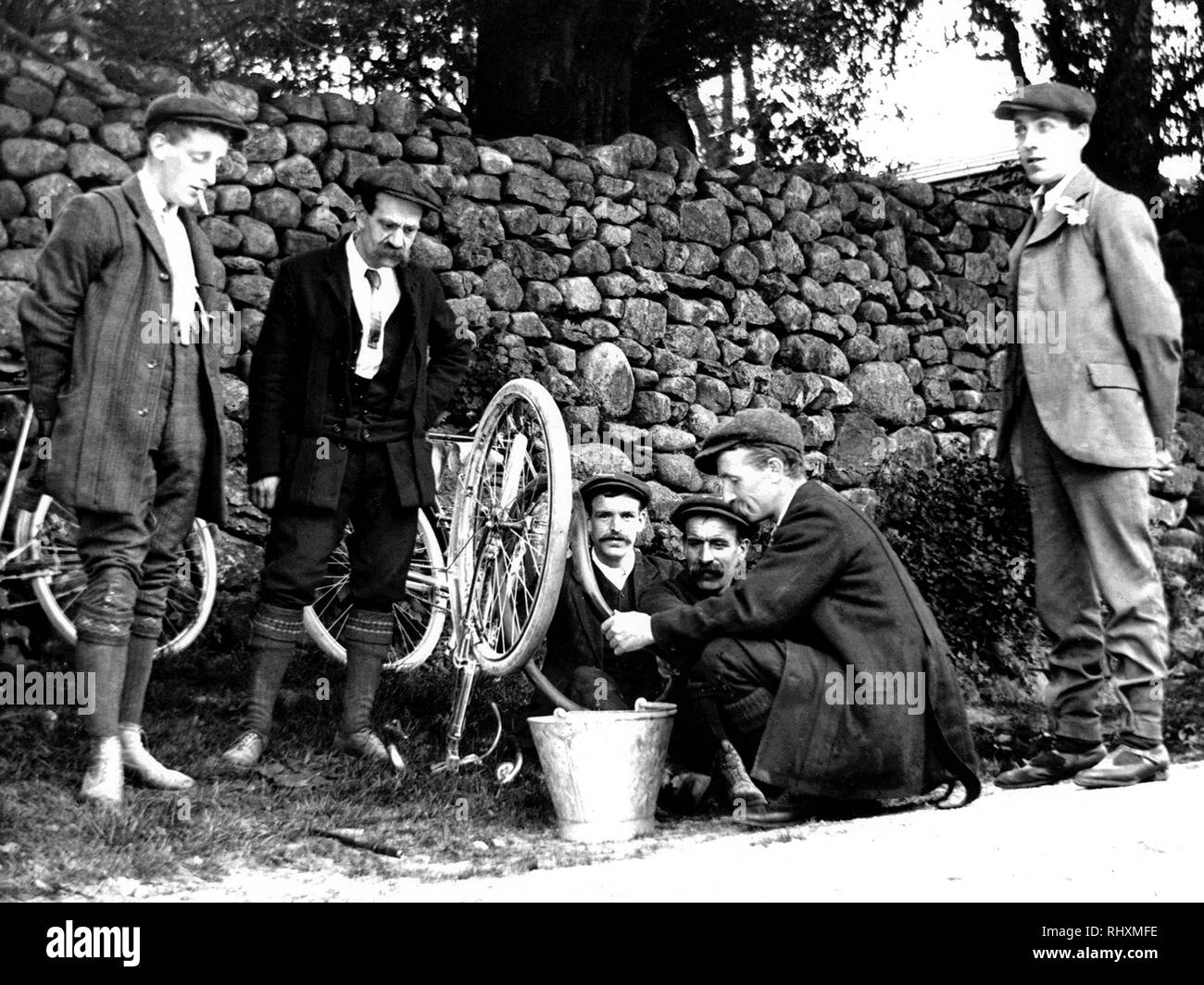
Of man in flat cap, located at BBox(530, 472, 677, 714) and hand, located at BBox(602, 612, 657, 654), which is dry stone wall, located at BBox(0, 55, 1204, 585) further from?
hand, located at BBox(602, 612, 657, 654)

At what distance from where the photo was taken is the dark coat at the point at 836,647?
13.5 feet

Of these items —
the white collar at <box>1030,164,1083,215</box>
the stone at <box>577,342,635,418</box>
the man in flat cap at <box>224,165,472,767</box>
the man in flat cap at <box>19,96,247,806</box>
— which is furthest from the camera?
the stone at <box>577,342,635,418</box>

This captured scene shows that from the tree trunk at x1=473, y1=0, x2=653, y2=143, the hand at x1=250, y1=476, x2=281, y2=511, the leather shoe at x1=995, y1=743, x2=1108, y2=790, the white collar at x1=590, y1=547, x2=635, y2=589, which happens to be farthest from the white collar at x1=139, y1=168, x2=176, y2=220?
the tree trunk at x1=473, y1=0, x2=653, y2=143

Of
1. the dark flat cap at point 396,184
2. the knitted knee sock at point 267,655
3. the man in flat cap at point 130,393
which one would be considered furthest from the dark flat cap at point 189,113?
the knitted knee sock at point 267,655

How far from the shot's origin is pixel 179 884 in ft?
11.7

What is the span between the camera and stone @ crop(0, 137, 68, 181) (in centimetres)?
614

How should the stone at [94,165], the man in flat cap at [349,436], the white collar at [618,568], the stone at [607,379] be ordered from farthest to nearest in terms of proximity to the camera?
the stone at [607,379]
the stone at [94,165]
the white collar at [618,568]
the man in flat cap at [349,436]

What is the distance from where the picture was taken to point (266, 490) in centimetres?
487

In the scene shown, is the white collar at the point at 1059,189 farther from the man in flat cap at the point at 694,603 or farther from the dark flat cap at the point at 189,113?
the dark flat cap at the point at 189,113

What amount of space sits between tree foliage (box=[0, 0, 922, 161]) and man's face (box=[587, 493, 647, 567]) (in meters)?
3.49

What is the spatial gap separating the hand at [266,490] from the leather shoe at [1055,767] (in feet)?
8.46

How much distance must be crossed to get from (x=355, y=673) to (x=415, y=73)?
5011mm

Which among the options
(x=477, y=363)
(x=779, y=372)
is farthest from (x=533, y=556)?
(x=779, y=372)

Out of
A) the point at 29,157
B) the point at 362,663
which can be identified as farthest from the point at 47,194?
the point at 362,663
